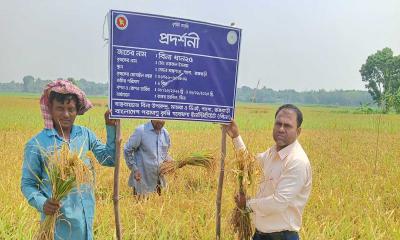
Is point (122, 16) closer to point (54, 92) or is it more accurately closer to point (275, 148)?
point (54, 92)

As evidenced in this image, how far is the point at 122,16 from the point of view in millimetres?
2670

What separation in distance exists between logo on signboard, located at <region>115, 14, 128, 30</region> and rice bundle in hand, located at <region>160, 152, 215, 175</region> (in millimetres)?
1791

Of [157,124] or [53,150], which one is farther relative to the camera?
[157,124]

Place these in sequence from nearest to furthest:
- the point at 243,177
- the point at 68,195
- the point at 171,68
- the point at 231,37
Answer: the point at 68,195
the point at 171,68
the point at 243,177
the point at 231,37

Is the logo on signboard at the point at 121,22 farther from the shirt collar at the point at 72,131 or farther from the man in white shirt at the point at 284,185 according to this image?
the man in white shirt at the point at 284,185

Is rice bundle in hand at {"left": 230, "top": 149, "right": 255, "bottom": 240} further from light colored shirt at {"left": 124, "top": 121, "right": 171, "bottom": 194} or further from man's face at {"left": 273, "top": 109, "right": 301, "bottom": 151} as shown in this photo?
light colored shirt at {"left": 124, "top": 121, "right": 171, "bottom": 194}

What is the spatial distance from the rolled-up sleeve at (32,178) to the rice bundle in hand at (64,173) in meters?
0.08

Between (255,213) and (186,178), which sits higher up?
(255,213)

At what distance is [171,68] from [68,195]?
1080 mm

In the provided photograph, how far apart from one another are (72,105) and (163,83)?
24.7 inches

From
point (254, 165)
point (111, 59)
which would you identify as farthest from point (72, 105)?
point (254, 165)

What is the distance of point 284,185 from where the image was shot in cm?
271

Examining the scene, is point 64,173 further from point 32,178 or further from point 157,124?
point 157,124

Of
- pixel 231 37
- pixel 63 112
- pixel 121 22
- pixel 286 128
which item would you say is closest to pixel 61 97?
pixel 63 112
